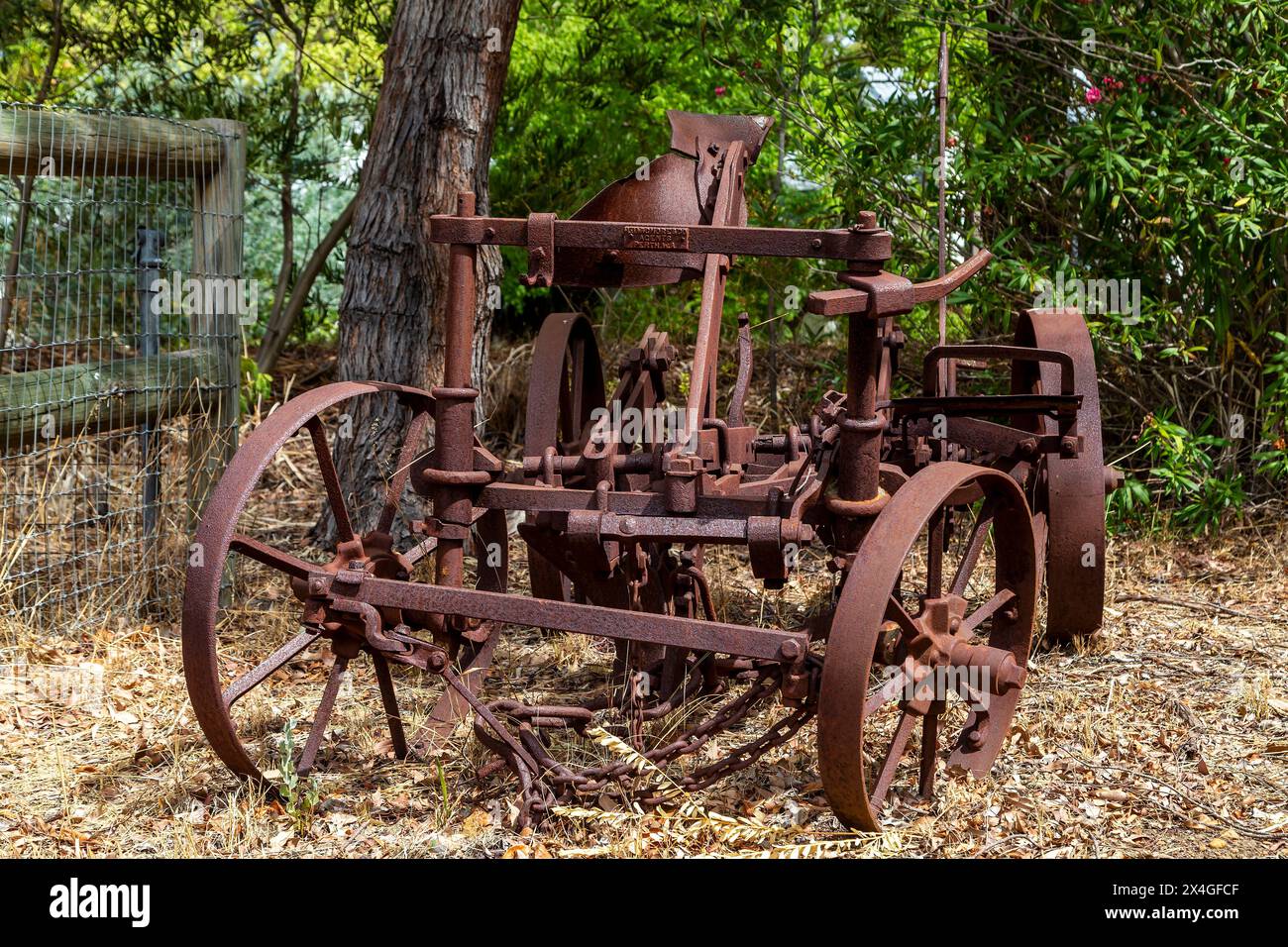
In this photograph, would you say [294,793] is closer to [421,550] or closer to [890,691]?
[421,550]

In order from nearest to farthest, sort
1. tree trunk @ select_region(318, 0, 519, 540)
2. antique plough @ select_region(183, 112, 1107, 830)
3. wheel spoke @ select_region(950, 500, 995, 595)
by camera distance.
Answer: antique plough @ select_region(183, 112, 1107, 830)
wheel spoke @ select_region(950, 500, 995, 595)
tree trunk @ select_region(318, 0, 519, 540)

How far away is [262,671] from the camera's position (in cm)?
342

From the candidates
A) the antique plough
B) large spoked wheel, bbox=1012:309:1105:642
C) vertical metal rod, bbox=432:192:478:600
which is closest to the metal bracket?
the antique plough

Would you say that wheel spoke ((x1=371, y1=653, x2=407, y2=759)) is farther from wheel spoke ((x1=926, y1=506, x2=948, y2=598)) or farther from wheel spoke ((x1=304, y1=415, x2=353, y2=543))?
wheel spoke ((x1=926, y1=506, x2=948, y2=598))

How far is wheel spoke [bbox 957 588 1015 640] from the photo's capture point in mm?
3613

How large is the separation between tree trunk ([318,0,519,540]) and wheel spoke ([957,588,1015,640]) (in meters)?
2.70

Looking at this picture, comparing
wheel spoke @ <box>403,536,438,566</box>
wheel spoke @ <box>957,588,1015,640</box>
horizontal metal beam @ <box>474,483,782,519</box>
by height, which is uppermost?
horizontal metal beam @ <box>474,483,782,519</box>

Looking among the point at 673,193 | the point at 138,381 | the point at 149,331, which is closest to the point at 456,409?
the point at 673,193

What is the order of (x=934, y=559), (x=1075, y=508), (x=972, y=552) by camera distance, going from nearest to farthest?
1. (x=934, y=559)
2. (x=972, y=552)
3. (x=1075, y=508)

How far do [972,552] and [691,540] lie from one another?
1.19m

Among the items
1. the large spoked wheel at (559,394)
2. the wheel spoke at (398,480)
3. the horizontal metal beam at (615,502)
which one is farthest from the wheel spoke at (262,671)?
the large spoked wheel at (559,394)

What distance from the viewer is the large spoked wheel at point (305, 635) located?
3264 mm

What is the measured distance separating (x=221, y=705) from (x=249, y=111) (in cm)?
561

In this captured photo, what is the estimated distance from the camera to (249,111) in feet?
26.3
